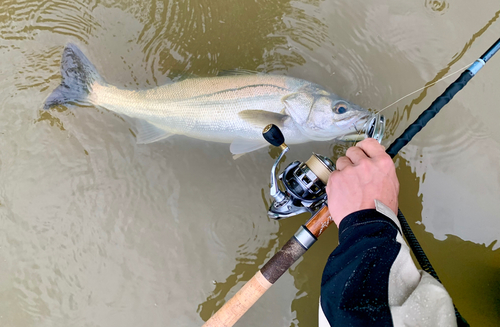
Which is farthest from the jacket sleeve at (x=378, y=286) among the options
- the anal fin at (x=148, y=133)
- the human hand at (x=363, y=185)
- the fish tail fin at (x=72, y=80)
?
the fish tail fin at (x=72, y=80)

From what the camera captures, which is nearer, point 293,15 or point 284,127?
point 284,127

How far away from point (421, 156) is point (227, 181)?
5.22 ft

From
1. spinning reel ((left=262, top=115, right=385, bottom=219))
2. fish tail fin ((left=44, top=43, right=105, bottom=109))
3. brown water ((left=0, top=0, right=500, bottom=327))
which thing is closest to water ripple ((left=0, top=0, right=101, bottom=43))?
brown water ((left=0, top=0, right=500, bottom=327))

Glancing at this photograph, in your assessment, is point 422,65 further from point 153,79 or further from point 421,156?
point 153,79

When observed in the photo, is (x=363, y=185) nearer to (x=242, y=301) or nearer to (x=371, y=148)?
(x=371, y=148)

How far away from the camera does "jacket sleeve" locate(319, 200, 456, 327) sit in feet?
3.24

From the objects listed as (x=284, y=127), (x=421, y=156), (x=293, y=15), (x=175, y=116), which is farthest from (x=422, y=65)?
(x=175, y=116)

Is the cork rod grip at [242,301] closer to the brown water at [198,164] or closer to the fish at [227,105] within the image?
the brown water at [198,164]

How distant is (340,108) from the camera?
2.19 metres

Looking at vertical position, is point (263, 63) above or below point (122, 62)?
above

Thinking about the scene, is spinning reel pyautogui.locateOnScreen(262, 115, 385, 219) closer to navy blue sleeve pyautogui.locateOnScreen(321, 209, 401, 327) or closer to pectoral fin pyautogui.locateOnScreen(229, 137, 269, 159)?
navy blue sleeve pyautogui.locateOnScreen(321, 209, 401, 327)

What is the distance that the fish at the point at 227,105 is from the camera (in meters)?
2.22

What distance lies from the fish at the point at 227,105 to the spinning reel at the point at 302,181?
0.52m

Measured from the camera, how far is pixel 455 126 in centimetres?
241
